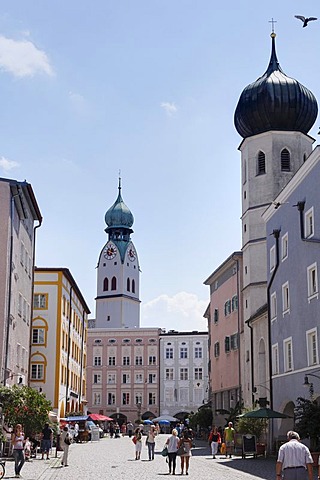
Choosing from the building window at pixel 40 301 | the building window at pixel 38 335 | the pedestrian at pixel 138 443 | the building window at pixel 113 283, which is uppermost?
the building window at pixel 113 283

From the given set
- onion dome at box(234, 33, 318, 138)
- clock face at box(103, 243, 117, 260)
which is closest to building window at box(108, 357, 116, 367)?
clock face at box(103, 243, 117, 260)

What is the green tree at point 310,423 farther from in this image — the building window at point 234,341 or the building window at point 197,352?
the building window at point 197,352

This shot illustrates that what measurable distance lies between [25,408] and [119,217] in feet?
313

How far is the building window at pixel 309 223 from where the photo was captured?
97.8 ft

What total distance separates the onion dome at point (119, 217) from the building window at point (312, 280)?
96.5m

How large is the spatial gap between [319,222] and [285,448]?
16752 mm

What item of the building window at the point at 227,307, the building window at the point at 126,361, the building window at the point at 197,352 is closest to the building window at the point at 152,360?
the building window at the point at 126,361

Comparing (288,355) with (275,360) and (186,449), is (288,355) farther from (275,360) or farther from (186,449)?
(186,449)

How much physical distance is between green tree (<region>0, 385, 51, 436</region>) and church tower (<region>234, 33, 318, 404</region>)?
16.9 m

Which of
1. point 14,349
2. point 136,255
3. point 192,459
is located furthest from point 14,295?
point 136,255

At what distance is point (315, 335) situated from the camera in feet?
94.7

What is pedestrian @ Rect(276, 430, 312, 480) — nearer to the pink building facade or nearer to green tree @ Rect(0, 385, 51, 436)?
green tree @ Rect(0, 385, 51, 436)

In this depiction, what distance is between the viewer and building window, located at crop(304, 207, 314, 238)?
97.8 feet

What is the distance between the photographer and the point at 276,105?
46.1 m
